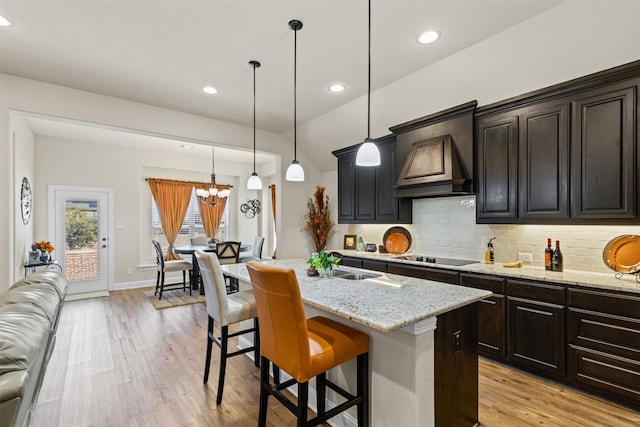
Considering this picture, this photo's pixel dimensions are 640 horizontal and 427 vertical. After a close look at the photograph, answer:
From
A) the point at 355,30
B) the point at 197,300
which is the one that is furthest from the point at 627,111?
the point at 197,300

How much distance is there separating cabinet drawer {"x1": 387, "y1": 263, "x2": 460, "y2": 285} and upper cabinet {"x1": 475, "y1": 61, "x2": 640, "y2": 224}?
2.23 feet

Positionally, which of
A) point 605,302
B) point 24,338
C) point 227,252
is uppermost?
point 24,338

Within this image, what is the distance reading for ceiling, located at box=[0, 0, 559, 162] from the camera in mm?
2311

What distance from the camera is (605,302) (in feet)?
7.30

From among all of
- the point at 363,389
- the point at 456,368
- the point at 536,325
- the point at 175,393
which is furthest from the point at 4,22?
the point at 536,325

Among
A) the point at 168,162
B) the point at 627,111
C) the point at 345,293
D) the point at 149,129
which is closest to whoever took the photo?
the point at 345,293

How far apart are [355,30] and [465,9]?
2.83 ft

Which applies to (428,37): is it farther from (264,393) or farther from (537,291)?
(264,393)

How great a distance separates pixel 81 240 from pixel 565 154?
764cm

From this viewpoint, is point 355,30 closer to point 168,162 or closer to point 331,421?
point 331,421

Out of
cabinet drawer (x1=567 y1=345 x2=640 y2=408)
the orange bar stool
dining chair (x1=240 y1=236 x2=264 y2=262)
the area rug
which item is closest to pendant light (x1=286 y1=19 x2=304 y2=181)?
the orange bar stool

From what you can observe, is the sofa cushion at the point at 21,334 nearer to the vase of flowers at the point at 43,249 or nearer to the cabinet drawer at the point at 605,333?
the cabinet drawer at the point at 605,333

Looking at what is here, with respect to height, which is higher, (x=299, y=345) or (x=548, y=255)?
(x=548, y=255)

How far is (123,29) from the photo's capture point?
8.34 ft
